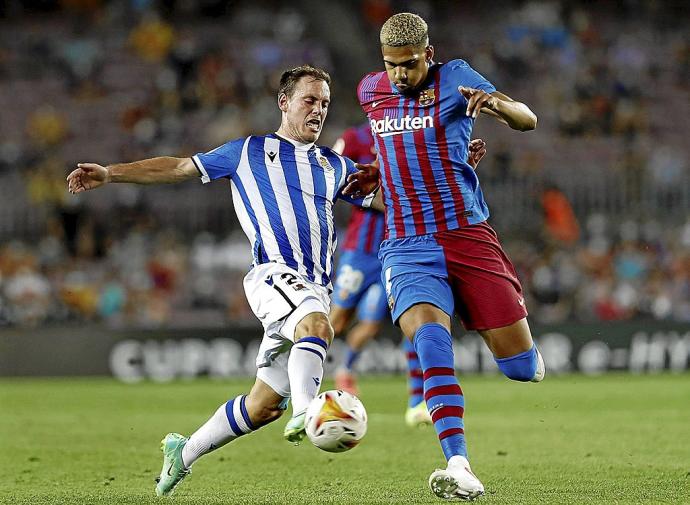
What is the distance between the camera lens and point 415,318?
636cm

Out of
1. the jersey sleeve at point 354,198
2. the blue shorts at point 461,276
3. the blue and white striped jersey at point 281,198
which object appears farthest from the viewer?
the jersey sleeve at point 354,198

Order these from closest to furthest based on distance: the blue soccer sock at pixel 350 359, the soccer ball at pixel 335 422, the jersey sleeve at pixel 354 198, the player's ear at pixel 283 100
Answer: the soccer ball at pixel 335 422 → the player's ear at pixel 283 100 → the jersey sleeve at pixel 354 198 → the blue soccer sock at pixel 350 359

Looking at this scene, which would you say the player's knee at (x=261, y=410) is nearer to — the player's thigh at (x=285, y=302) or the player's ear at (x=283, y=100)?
the player's thigh at (x=285, y=302)

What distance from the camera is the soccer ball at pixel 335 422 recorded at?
562 cm

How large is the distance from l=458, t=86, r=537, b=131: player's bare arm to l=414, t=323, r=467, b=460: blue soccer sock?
1.07 m

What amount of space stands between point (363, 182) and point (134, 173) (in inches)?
50.2

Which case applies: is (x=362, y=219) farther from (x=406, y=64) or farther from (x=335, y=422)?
(x=335, y=422)

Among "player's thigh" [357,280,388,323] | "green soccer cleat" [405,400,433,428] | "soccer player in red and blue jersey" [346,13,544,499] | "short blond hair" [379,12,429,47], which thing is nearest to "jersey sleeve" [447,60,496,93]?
"soccer player in red and blue jersey" [346,13,544,499]

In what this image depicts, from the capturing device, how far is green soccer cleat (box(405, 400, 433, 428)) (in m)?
10.5

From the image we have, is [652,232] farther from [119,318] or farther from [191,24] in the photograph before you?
[191,24]

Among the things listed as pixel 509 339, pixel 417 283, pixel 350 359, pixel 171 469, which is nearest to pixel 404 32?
pixel 417 283

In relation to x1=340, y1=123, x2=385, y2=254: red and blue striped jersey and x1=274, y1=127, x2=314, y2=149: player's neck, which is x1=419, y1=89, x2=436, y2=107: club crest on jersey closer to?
x1=274, y1=127, x2=314, y2=149: player's neck

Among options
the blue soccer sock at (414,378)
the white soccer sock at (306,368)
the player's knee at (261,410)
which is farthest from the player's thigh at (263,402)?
the blue soccer sock at (414,378)

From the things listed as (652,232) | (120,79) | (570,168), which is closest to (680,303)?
(652,232)
